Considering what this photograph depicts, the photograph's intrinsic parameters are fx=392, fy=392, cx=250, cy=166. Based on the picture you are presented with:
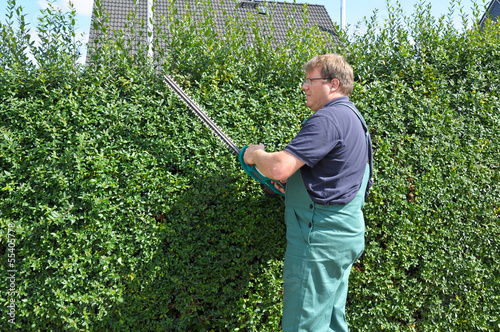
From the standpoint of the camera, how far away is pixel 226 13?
10.8 ft

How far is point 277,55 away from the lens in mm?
3338

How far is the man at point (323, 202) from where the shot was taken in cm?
224

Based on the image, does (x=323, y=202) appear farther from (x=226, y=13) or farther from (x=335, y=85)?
(x=226, y=13)

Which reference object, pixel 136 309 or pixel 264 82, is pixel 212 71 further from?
pixel 136 309

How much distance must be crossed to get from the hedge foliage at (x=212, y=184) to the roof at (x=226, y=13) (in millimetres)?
171

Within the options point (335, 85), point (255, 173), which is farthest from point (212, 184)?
point (335, 85)

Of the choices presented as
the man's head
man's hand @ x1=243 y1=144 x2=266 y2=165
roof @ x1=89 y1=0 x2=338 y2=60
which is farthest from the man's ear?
roof @ x1=89 y1=0 x2=338 y2=60

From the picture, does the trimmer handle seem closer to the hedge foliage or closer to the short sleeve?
the hedge foliage

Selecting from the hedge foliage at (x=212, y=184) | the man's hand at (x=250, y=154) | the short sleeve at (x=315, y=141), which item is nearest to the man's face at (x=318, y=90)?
the short sleeve at (x=315, y=141)

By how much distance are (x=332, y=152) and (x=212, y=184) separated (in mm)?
1093

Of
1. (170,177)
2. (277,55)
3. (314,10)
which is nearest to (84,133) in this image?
(170,177)

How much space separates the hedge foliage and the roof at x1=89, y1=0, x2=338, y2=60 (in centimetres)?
17

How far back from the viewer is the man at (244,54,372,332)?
2236 mm

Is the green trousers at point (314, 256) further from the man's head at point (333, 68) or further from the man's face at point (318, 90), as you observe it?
the man's head at point (333, 68)
